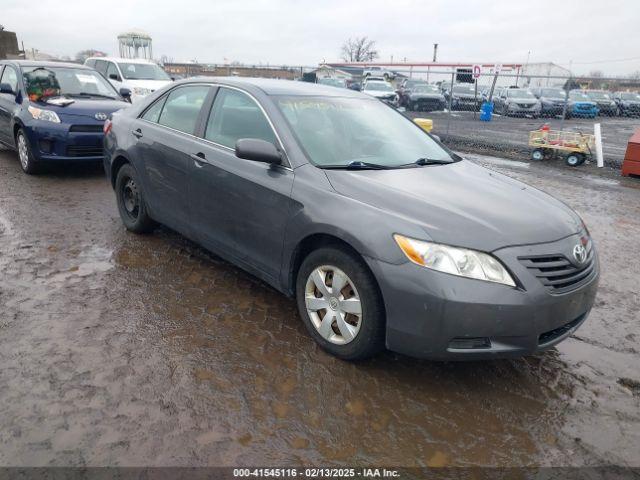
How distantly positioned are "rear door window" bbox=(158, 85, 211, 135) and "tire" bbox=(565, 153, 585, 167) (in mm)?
9276

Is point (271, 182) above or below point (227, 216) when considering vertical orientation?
above

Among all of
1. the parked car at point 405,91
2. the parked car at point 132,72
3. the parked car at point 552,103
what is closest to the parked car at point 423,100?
the parked car at point 405,91

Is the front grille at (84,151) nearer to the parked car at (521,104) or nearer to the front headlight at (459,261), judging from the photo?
the front headlight at (459,261)

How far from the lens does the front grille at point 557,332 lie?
270 cm

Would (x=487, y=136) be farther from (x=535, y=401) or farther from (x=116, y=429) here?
(x=116, y=429)

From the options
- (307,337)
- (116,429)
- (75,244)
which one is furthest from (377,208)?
(75,244)

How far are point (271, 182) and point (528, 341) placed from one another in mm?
1824

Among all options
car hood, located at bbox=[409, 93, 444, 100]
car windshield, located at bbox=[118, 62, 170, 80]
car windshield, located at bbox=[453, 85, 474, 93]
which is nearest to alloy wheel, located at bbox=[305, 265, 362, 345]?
car windshield, located at bbox=[118, 62, 170, 80]

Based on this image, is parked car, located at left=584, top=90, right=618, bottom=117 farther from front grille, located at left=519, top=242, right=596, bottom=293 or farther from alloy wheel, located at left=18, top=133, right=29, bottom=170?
front grille, located at left=519, top=242, right=596, bottom=293

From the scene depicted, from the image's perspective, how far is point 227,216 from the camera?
3652mm

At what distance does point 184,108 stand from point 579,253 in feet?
10.8

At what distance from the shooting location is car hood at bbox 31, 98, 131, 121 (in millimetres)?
7020

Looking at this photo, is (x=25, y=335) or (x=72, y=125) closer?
(x=25, y=335)

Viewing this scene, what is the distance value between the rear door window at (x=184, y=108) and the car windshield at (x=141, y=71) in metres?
10.1
